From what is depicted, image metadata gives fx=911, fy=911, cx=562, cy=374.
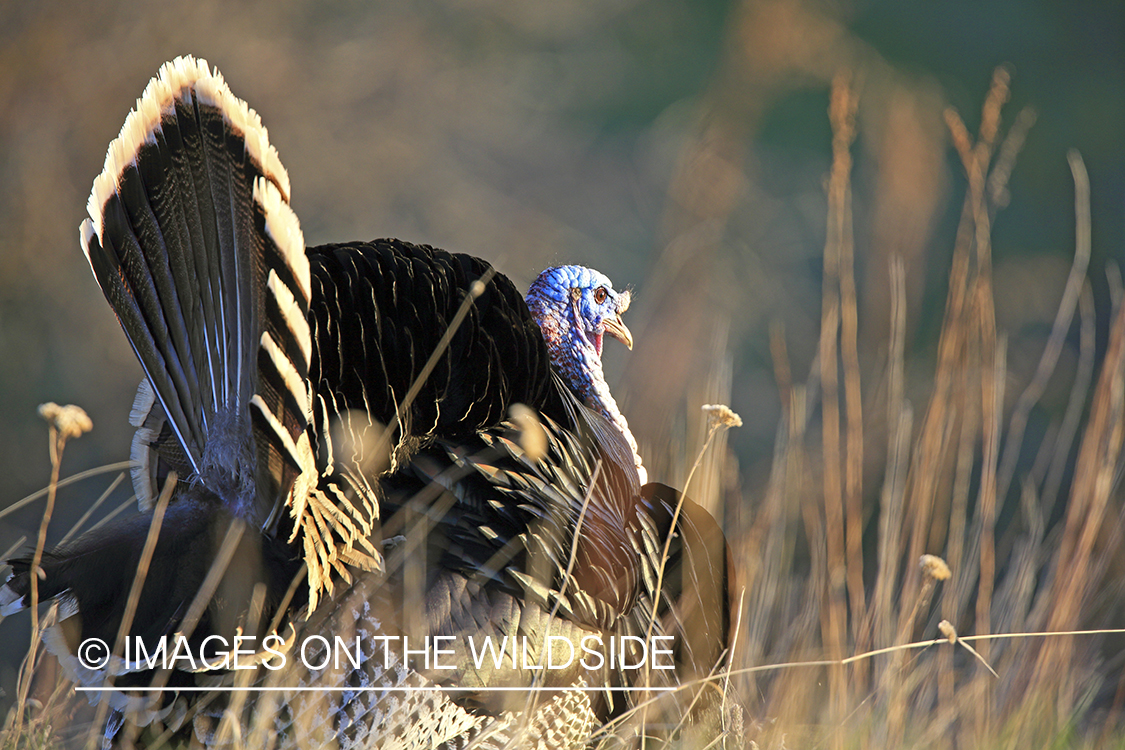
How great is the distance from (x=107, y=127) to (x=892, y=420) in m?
3.17

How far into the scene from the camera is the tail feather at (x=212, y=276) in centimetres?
130

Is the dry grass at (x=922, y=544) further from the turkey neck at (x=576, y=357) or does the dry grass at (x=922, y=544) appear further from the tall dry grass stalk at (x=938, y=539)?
the turkey neck at (x=576, y=357)

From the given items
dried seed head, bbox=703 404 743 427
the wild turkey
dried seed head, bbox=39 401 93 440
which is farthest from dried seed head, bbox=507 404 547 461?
dried seed head, bbox=39 401 93 440

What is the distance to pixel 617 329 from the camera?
253 cm

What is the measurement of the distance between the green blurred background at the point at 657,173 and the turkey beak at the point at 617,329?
0.11 meters

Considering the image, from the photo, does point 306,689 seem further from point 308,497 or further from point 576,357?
point 576,357

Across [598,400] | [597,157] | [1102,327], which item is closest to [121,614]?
[598,400]

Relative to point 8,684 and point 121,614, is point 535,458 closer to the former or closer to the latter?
point 121,614

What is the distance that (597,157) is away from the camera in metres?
5.76

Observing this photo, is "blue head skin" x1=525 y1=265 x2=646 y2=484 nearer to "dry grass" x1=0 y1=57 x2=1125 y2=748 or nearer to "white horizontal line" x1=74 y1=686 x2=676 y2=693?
"dry grass" x1=0 y1=57 x2=1125 y2=748

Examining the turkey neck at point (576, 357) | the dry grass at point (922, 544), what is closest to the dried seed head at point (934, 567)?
the dry grass at point (922, 544)

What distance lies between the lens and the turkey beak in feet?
8.21

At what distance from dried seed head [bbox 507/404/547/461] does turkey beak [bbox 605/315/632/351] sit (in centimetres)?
65

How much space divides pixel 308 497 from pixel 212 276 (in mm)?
369
